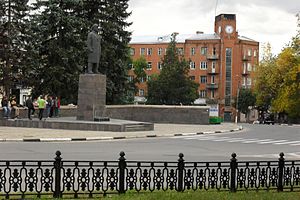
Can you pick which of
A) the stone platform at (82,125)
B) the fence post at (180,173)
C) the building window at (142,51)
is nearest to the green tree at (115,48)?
the stone platform at (82,125)

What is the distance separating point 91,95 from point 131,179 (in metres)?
22.4

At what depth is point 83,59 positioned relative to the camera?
159 feet

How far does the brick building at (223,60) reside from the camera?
106 metres

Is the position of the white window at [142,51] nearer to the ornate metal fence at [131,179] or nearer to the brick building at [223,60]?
the brick building at [223,60]

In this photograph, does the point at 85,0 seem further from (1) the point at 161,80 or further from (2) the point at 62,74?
(1) the point at 161,80

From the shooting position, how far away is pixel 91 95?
3259 cm

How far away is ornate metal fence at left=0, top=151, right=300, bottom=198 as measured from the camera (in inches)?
394

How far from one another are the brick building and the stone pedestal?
234ft

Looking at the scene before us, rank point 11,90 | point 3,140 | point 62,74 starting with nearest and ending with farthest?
point 3,140
point 62,74
point 11,90

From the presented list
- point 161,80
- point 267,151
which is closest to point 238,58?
point 161,80

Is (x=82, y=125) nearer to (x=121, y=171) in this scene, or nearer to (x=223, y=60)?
(x=121, y=171)

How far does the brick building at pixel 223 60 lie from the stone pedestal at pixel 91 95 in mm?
71323

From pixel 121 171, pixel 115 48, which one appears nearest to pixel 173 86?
pixel 115 48

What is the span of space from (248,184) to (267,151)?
10.8 m
